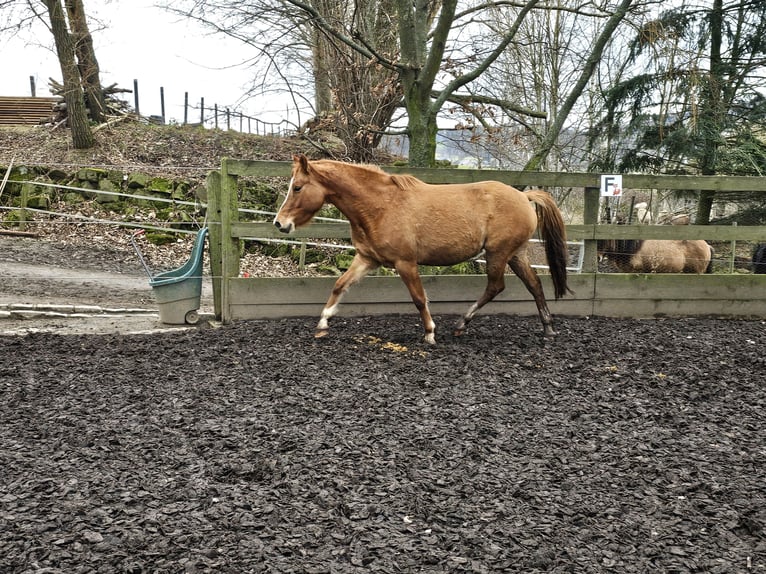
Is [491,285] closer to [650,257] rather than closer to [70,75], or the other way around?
[650,257]

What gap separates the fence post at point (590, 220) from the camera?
683 cm

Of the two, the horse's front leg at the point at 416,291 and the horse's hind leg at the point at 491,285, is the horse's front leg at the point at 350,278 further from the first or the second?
the horse's hind leg at the point at 491,285

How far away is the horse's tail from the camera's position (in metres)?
6.06

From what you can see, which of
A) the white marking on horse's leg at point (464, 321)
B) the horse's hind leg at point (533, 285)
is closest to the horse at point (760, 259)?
the horse's hind leg at point (533, 285)

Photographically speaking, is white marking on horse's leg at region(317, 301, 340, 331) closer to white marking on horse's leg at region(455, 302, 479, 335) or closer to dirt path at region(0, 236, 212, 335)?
white marking on horse's leg at region(455, 302, 479, 335)

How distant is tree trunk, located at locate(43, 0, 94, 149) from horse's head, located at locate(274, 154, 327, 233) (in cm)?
1289

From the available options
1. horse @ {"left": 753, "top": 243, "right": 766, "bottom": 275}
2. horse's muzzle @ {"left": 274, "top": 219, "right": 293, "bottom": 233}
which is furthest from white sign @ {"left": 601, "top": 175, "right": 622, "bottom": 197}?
horse @ {"left": 753, "top": 243, "right": 766, "bottom": 275}

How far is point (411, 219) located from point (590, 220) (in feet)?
8.05

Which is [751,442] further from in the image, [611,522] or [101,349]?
[101,349]

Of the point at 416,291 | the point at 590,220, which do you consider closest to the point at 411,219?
the point at 416,291

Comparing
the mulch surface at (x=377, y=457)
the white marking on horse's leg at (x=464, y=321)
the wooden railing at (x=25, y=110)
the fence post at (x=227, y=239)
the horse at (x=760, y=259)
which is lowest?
the mulch surface at (x=377, y=457)

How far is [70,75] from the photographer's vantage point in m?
15.7

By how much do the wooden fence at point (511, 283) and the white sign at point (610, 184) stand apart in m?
0.10

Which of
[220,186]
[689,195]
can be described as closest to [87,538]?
[220,186]
